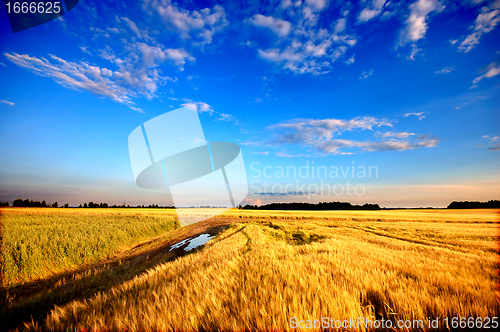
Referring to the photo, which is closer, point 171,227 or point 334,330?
point 334,330

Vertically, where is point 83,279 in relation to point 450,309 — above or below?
below

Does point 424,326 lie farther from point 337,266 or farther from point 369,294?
point 337,266

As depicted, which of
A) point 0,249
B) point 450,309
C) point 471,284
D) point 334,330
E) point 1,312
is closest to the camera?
point 334,330

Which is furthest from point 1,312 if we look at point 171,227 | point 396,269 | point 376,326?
point 171,227

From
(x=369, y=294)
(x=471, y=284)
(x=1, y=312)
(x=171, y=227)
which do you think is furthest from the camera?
(x=171, y=227)

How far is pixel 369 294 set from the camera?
3254mm

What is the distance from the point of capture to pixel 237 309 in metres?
2.55

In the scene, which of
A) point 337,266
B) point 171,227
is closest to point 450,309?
point 337,266

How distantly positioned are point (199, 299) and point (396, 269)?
16.9 ft

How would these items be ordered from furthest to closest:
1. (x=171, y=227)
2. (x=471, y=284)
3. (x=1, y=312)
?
(x=171, y=227), (x=1, y=312), (x=471, y=284)

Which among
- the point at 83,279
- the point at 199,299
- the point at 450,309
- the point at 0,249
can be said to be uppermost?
the point at 450,309

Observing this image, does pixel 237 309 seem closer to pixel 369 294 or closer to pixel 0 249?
pixel 369 294

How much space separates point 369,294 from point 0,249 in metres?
15.7

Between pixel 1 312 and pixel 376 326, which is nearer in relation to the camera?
pixel 376 326
